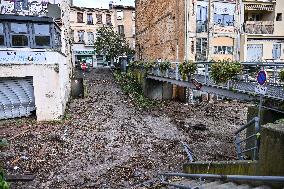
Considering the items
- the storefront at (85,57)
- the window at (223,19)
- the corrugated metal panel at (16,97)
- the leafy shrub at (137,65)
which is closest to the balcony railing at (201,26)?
the window at (223,19)

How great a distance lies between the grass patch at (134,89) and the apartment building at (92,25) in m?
13.7

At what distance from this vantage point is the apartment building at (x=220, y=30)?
81.3ft

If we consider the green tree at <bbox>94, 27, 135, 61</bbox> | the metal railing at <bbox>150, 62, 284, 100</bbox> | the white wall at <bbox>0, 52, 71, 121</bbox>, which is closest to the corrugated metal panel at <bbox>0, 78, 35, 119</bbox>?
the white wall at <bbox>0, 52, 71, 121</bbox>

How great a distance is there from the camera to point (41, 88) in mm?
17312

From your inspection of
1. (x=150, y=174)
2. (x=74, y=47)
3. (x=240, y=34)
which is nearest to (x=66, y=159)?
(x=150, y=174)

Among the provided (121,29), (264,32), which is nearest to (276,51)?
(264,32)

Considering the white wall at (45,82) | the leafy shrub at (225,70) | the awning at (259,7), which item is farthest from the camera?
the awning at (259,7)

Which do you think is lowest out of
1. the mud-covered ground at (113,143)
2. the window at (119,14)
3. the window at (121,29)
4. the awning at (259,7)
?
the mud-covered ground at (113,143)

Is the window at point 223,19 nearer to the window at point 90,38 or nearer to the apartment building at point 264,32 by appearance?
the apartment building at point 264,32

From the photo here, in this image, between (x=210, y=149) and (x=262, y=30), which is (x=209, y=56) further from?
(x=210, y=149)

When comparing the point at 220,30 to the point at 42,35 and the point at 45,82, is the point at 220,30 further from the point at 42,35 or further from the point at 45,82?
the point at 45,82

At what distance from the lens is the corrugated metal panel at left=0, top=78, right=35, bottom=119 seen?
1706 centimetres

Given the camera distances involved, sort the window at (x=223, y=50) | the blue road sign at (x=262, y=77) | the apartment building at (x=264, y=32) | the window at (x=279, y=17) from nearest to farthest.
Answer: the blue road sign at (x=262, y=77) < the window at (x=223, y=50) < the apartment building at (x=264, y=32) < the window at (x=279, y=17)

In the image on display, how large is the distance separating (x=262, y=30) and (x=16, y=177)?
25.4 m
